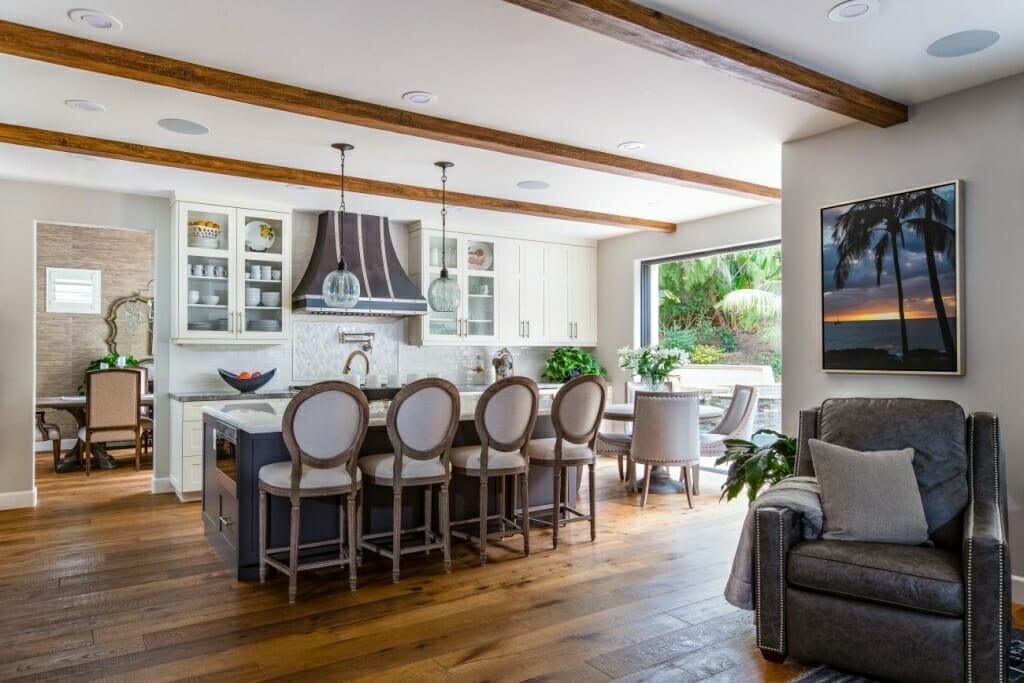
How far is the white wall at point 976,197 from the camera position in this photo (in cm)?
332

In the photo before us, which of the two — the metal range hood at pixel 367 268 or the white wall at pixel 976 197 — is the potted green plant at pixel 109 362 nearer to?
the metal range hood at pixel 367 268

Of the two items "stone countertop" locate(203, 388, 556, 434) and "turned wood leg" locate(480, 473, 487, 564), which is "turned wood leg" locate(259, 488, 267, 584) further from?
"turned wood leg" locate(480, 473, 487, 564)

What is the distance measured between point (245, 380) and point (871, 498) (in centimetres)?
487

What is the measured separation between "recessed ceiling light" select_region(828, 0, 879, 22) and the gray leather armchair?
1.64m

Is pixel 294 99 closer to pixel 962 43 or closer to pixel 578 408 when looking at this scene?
pixel 578 408

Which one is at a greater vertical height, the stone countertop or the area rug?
the stone countertop

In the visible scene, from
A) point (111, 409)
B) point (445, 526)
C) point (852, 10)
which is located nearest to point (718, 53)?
point (852, 10)

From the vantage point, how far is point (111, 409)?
6.96 meters

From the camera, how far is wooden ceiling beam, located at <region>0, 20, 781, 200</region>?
9.23 feet

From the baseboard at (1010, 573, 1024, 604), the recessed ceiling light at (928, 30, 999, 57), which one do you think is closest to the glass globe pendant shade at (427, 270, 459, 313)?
the recessed ceiling light at (928, 30, 999, 57)

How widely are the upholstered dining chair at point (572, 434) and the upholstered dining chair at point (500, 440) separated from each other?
8.0 inches

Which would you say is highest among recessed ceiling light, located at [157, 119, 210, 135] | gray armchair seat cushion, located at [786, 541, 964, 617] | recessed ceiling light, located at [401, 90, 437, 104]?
recessed ceiling light, located at [401, 90, 437, 104]

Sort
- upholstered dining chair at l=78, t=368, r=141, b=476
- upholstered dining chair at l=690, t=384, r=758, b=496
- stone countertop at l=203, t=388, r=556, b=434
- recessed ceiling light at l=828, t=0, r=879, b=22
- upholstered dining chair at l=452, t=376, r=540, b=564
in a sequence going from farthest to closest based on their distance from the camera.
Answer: upholstered dining chair at l=78, t=368, r=141, b=476
upholstered dining chair at l=690, t=384, r=758, b=496
upholstered dining chair at l=452, t=376, r=540, b=564
stone countertop at l=203, t=388, r=556, b=434
recessed ceiling light at l=828, t=0, r=879, b=22

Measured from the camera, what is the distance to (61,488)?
6.09 m
